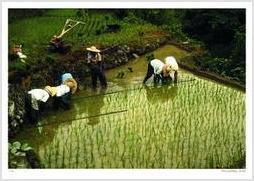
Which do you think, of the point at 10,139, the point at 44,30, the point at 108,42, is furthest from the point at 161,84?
the point at 10,139

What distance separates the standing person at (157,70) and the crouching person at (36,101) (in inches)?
44.8

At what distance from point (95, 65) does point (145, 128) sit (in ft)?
3.82

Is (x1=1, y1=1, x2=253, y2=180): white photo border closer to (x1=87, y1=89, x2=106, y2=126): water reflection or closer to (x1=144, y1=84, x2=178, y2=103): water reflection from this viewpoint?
(x1=87, y1=89, x2=106, y2=126): water reflection

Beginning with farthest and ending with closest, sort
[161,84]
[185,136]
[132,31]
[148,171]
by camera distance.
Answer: [132,31], [161,84], [185,136], [148,171]

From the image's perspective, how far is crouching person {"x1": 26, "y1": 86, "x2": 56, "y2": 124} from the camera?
6879 millimetres

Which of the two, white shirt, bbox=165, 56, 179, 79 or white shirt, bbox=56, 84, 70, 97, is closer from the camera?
white shirt, bbox=56, 84, 70, 97

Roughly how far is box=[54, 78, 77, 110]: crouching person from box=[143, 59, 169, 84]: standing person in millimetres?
833

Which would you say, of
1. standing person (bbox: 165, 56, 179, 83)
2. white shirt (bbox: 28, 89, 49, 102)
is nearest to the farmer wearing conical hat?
white shirt (bbox: 28, 89, 49, 102)

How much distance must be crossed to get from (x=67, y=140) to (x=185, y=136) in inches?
39.8

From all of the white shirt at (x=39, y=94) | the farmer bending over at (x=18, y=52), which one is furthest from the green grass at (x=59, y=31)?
the white shirt at (x=39, y=94)

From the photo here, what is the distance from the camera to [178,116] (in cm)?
714

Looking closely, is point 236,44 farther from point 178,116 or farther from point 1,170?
point 1,170

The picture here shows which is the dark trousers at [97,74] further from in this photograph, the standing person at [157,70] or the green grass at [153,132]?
the standing person at [157,70]

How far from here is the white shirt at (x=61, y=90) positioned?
281 inches
